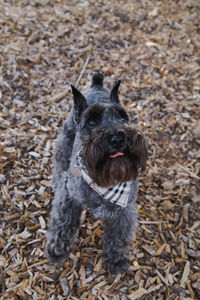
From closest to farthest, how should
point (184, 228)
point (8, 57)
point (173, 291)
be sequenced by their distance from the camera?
point (173, 291), point (184, 228), point (8, 57)

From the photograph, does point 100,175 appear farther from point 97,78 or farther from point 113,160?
point 97,78

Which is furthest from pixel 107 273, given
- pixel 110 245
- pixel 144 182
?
pixel 144 182

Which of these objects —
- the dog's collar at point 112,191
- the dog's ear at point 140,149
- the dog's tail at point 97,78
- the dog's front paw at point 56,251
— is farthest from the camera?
the dog's tail at point 97,78

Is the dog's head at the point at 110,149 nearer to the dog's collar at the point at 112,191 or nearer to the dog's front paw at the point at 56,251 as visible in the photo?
the dog's collar at the point at 112,191

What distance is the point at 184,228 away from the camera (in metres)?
4.05

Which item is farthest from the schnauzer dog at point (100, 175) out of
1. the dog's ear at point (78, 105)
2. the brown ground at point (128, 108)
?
the brown ground at point (128, 108)

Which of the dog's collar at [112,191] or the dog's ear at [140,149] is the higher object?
the dog's ear at [140,149]

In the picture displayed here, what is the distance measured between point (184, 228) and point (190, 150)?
5.28 ft

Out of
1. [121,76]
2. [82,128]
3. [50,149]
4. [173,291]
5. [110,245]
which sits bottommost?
[173,291]

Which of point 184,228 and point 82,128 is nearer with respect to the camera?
point 82,128

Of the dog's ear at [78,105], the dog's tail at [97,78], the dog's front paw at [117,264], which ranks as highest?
the dog's tail at [97,78]

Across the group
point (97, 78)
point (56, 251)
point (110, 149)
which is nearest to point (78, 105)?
point (110, 149)

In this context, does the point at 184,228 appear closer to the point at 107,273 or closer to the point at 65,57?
the point at 107,273

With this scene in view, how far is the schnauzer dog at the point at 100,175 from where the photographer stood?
2.58 m
